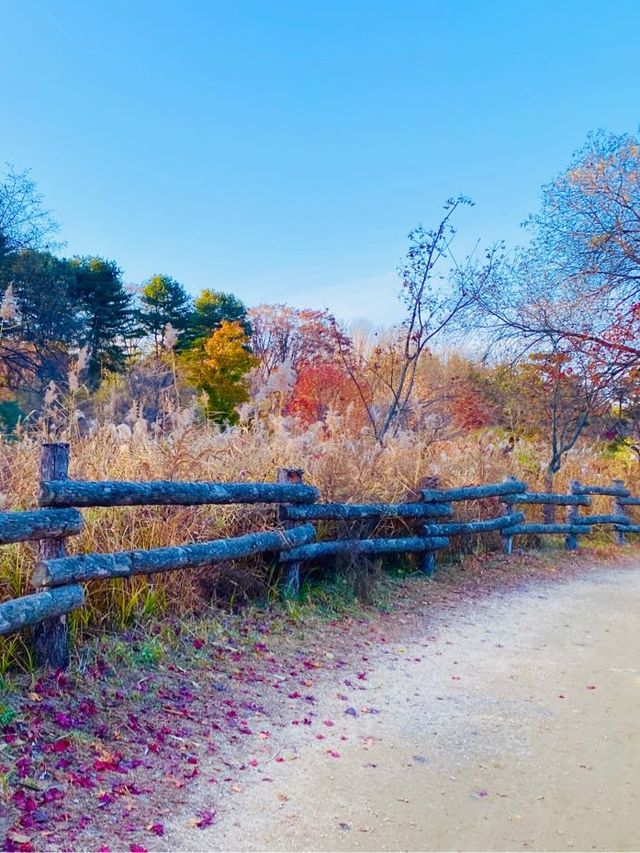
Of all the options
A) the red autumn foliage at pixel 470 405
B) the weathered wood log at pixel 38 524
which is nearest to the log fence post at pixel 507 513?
the weathered wood log at pixel 38 524

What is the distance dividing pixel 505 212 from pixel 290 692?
10.5m

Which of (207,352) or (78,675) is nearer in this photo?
(78,675)

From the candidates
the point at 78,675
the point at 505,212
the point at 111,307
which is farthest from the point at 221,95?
the point at 111,307

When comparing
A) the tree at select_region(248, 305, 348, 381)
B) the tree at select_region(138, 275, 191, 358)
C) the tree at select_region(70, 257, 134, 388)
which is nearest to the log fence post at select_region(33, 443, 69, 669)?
the tree at select_region(248, 305, 348, 381)

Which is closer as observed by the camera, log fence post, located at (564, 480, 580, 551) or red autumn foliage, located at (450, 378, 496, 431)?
log fence post, located at (564, 480, 580, 551)

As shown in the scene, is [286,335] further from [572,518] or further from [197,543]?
[197,543]

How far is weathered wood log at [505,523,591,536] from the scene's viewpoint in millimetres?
8391

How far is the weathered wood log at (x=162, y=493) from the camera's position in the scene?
11.4ft

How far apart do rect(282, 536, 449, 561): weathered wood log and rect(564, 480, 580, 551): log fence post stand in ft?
11.3

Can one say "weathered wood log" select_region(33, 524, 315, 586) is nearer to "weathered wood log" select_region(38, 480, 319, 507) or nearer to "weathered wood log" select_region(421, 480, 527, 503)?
"weathered wood log" select_region(38, 480, 319, 507)

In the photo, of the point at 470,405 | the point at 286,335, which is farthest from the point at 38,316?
the point at 470,405

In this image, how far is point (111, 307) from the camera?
1045 inches

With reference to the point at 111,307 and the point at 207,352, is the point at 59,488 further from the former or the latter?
the point at 111,307

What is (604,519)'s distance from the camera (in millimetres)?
10000
